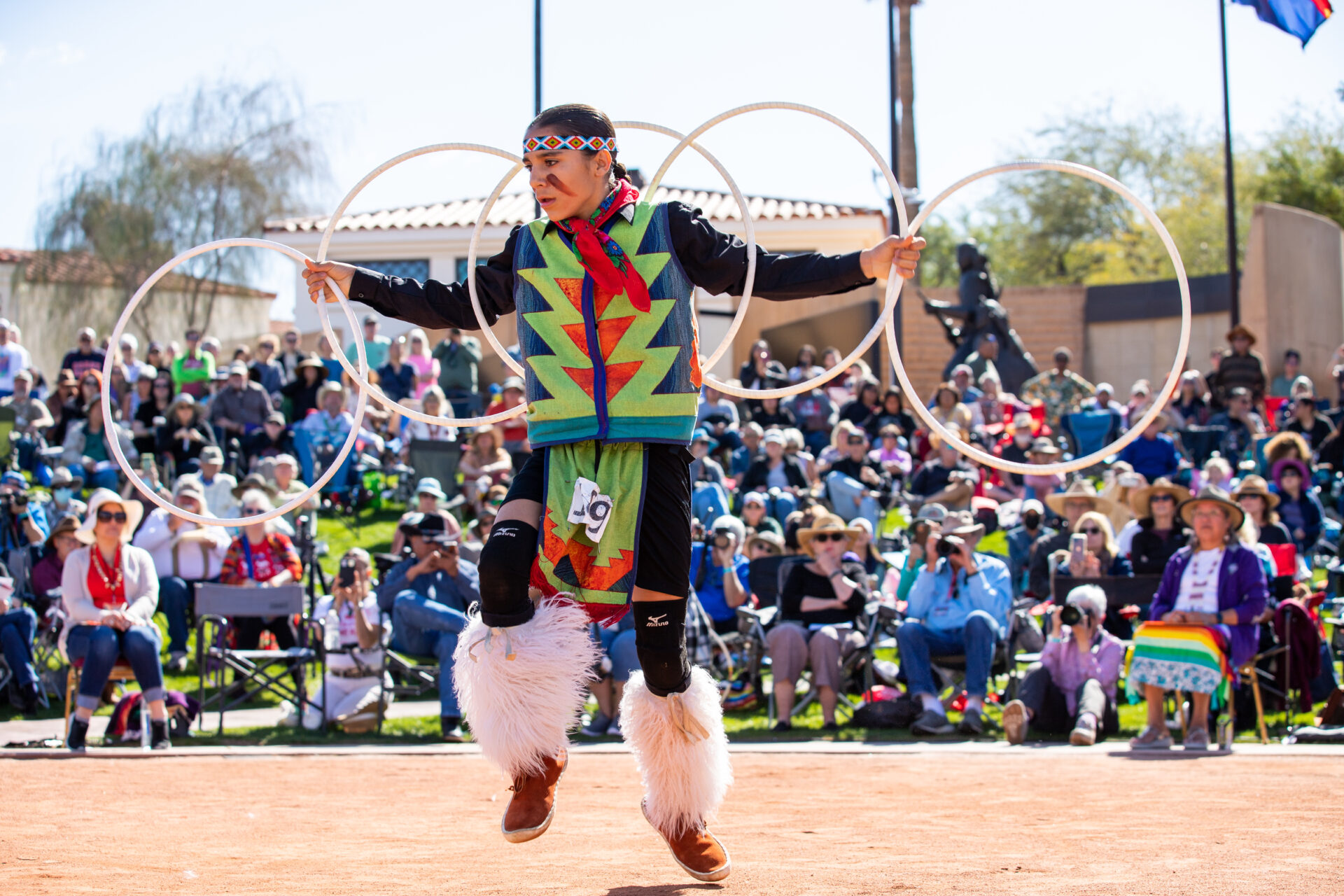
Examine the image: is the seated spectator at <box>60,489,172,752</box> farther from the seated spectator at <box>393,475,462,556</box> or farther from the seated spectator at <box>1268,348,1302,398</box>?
the seated spectator at <box>1268,348,1302,398</box>

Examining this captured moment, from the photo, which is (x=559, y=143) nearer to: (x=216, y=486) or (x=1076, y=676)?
(x=1076, y=676)

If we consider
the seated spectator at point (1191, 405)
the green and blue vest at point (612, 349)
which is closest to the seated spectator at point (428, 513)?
the green and blue vest at point (612, 349)

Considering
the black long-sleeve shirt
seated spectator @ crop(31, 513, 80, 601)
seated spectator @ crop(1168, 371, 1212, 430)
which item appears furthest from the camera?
seated spectator @ crop(1168, 371, 1212, 430)

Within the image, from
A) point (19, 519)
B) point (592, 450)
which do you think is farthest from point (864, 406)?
point (592, 450)

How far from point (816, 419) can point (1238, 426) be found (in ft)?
15.2

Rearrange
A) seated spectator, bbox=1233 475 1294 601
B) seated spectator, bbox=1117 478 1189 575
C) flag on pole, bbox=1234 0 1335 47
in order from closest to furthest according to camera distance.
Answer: seated spectator, bbox=1233 475 1294 601 → seated spectator, bbox=1117 478 1189 575 → flag on pole, bbox=1234 0 1335 47

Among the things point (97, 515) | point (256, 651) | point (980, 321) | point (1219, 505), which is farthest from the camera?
point (980, 321)

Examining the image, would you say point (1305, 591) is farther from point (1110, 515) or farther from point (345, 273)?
point (345, 273)

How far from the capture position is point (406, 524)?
10.3 m

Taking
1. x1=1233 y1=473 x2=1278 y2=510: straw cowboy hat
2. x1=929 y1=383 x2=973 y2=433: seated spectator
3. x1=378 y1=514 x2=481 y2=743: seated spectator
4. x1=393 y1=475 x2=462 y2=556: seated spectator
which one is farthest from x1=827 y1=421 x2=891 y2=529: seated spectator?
x1=378 y1=514 x2=481 y2=743: seated spectator

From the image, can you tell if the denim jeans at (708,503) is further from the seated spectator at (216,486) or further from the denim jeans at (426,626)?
the seated spectator at (216,486)

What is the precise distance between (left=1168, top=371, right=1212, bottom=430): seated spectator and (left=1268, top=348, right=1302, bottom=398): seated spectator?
109 inches

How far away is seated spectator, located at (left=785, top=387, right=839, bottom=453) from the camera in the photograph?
15.6 meters

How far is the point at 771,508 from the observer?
41.8ft
